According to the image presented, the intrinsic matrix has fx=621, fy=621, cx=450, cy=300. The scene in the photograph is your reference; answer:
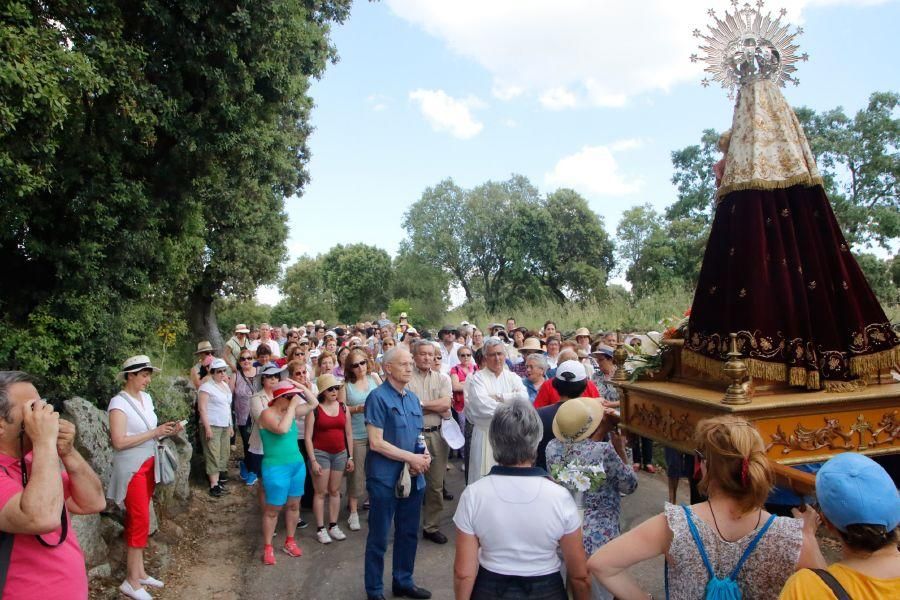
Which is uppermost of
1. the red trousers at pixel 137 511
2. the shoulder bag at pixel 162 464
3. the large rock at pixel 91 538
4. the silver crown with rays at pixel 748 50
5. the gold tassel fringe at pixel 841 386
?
the silver crown with rays at pixel 748 50

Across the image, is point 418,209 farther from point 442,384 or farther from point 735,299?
point 735,299

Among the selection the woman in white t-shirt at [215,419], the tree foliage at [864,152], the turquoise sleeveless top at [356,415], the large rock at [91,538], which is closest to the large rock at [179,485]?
the woman in white t-shirt at [215,419]

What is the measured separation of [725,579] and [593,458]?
1281 mm

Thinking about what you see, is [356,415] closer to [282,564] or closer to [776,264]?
[282,564]

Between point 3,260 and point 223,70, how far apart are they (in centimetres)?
356

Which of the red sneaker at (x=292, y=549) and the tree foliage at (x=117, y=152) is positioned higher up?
the tree foliage at (x=117, y=152)

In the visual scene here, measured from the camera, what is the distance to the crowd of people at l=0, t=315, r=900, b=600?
229 cm

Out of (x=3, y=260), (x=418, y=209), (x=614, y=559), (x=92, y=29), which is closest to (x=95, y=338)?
(x=3, y=260)

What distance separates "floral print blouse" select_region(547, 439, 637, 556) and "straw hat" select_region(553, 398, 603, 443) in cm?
7

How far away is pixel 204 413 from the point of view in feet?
25.8

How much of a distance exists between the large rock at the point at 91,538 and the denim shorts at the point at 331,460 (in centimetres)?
205

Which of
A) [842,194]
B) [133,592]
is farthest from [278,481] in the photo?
[842,194]

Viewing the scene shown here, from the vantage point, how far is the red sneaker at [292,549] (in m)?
6.17

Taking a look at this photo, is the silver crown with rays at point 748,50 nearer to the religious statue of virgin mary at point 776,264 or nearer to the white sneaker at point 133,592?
the religious statue of virgin mary at point 776,264
